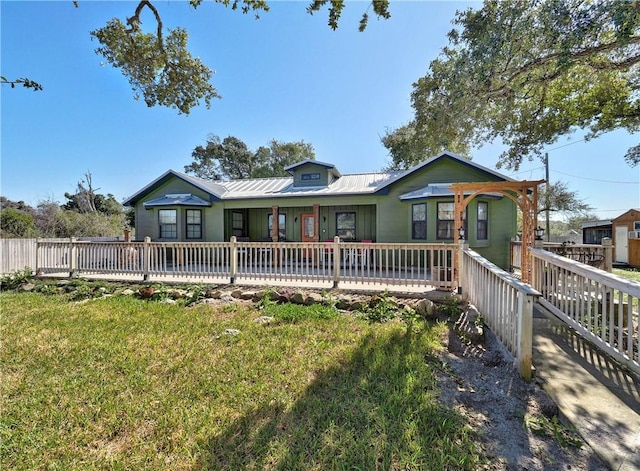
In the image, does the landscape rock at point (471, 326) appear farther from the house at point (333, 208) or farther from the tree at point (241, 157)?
the tree at point (241, 157)

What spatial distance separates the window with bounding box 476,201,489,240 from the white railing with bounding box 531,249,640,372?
412 cm

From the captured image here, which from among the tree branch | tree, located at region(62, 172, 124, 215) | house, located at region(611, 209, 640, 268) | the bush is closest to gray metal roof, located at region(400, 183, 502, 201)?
the tree branch

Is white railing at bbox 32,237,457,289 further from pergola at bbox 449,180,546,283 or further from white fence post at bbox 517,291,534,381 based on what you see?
white fence post at bbox 517,291,534,381

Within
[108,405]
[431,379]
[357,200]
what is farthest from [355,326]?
[357,200]

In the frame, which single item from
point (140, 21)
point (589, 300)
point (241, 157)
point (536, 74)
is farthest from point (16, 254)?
point (241, 157)

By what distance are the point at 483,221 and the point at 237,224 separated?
10.5 meters

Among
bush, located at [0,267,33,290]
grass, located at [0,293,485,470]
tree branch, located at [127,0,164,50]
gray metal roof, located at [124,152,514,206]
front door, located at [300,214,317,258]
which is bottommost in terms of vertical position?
grass, located at [0,293,485,470]

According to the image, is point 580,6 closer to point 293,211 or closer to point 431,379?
point 431,379

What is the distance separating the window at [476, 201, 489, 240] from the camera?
9.91m

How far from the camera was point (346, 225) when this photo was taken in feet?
40.3

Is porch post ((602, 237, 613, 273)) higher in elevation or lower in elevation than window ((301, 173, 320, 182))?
lower

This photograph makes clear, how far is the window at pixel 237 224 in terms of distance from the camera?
43.1 feet

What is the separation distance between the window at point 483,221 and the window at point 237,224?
33.3 ft

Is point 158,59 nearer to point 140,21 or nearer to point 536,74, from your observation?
point 140,21
